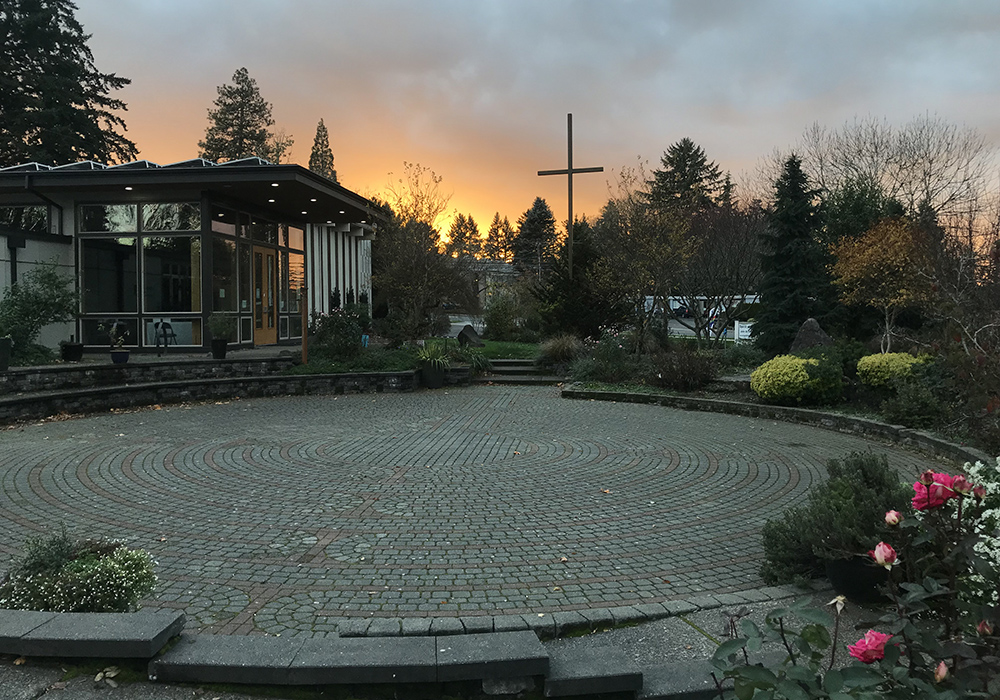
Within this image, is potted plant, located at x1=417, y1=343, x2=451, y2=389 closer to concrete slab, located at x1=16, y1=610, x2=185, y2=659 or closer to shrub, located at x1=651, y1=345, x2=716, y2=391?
shrub, located at x1=651, y1=345, x2=716, y2=391

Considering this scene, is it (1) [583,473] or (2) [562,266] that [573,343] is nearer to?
(2) [562,266]

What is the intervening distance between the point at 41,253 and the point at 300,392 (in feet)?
22.3

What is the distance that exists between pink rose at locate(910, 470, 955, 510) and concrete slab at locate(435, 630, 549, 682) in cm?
152

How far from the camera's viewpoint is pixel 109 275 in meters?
15.7

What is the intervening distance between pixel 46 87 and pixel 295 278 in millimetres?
17942

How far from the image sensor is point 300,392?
13.9 m

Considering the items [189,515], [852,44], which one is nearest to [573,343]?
[852,44]

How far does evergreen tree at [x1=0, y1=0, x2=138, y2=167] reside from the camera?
28000mm

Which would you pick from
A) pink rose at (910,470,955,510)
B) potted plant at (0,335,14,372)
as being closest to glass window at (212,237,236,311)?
potted plant at (0,335,14,372)

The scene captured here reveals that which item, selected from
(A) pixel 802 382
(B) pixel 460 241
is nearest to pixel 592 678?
(A) pixel 802 382

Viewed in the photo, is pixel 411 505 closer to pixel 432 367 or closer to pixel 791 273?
pixel 432 367

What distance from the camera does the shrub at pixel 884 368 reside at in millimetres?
10180

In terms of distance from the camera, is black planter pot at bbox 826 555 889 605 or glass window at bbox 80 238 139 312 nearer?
black planter pot at bbox 826 555 889 605

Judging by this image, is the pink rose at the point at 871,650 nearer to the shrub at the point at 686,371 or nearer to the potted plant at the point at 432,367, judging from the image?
the shrub at the point at 686,371
